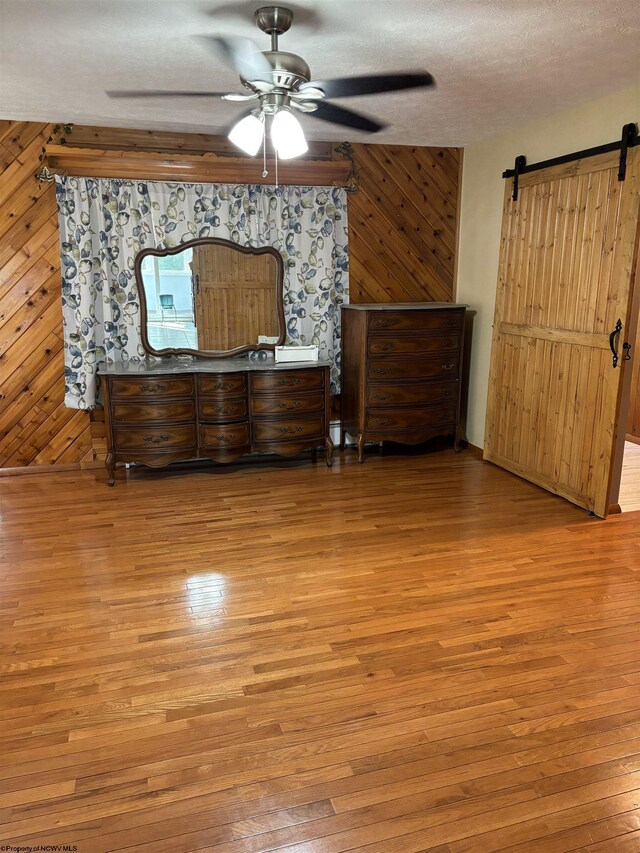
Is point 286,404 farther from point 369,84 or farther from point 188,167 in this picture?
point 369,84

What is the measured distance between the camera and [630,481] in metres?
4.54

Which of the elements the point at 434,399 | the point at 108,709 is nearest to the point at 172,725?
the point at 108,709

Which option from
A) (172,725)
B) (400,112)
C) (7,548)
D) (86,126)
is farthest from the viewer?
(86,126)

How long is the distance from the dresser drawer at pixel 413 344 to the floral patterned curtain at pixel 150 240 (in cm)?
65

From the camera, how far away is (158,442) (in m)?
4.39

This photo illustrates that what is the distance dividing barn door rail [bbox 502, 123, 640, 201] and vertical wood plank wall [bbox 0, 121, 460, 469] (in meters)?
0.82

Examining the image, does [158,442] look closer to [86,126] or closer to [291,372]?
[291,372]

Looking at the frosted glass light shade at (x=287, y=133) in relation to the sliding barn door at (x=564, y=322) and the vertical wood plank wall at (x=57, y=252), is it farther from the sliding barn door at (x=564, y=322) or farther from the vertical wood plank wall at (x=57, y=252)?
the vertical wood plank wall at (x=57, y=252)

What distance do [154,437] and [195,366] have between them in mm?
587

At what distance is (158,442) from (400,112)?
2.70 m

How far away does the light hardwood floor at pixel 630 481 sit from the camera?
4.07 meters

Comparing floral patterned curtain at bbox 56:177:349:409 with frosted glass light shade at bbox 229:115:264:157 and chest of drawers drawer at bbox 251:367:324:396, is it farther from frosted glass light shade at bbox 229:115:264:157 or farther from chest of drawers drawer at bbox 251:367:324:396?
frosted glass light shade at bbox 229:115:264:157

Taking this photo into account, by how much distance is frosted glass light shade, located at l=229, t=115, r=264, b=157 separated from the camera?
287 centimetres

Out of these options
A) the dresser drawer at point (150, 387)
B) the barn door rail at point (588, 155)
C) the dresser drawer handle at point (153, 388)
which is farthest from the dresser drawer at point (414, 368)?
the dresser drawer handle at point (153, 388)
